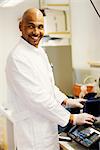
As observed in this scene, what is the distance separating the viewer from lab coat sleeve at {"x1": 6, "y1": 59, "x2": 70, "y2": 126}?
1729mm

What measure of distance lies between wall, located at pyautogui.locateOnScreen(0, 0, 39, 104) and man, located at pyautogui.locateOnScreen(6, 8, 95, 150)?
1566 mm

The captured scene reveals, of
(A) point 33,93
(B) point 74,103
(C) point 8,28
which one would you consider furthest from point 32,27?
(C) point 8,28

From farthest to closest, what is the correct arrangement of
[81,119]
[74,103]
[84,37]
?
[84,37] → [74,103] → [81,119]

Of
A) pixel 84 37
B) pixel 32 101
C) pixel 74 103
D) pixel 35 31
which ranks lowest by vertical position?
pixel 74 103

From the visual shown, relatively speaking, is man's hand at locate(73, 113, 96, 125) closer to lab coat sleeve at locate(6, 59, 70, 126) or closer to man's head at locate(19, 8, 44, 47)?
lab coat sleeve at locate(6, 59, 70, 126)

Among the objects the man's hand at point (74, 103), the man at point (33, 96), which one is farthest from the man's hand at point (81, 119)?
the man's hand at point (74, 103)

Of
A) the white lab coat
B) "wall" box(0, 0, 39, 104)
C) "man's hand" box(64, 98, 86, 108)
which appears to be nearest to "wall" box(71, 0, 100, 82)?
"wall" box(0, 0, 39, 104)

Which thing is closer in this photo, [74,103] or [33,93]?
[33,93]

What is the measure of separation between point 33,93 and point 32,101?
5cm

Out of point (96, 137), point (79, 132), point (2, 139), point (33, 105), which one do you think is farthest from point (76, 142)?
point (2, 139)

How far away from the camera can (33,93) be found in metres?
1.73

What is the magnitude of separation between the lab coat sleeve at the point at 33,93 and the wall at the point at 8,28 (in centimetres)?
170

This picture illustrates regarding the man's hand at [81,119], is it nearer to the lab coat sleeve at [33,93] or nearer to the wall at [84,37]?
the lab coat sleeve at [33,93]

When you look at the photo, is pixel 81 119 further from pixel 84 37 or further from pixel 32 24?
pixel 84 37
